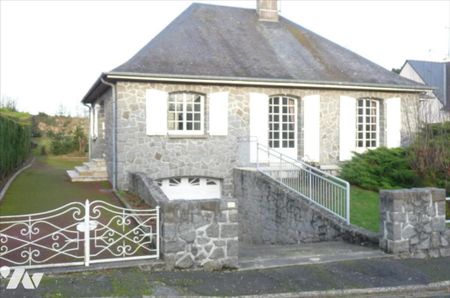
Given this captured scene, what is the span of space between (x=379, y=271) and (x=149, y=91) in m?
8.56

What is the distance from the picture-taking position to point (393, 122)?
1639cm

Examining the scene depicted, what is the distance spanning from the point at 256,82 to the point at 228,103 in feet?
3.45

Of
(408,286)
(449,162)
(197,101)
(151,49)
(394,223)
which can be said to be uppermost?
(151,49)

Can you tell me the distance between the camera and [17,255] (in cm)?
730

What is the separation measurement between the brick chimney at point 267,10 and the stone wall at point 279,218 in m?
7.32

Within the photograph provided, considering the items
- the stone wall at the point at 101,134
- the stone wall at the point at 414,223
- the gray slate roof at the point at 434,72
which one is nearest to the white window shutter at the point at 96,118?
the stone wall at the point at 101,134

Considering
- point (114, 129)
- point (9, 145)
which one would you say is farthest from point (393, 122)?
point (9, 145)

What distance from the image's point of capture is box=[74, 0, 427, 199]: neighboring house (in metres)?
13.6

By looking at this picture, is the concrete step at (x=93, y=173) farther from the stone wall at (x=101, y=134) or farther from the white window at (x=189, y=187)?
the white window at (x=189, y=187)

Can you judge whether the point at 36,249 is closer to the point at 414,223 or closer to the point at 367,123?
the point at 414,223

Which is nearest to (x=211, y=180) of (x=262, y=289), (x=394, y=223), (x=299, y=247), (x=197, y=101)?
(x=197, y=101)

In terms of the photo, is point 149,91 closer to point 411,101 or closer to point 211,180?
point 211,180

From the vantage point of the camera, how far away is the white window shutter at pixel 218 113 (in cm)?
1422

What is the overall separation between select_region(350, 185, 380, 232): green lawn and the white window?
4131 millimetres
